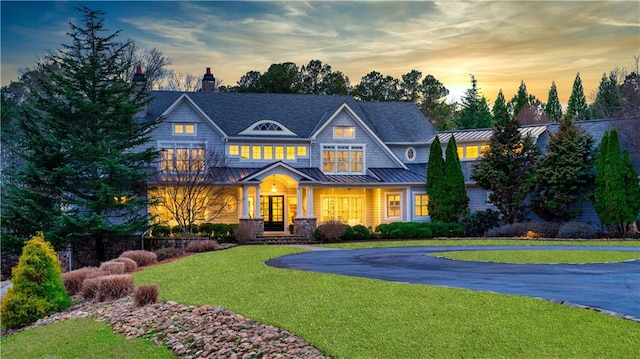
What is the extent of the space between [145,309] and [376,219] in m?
26.0

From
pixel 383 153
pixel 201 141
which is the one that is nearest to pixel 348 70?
pixel 383 153

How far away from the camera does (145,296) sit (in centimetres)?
1352

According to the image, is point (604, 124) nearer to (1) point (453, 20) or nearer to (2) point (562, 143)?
(2) point (562, 143)

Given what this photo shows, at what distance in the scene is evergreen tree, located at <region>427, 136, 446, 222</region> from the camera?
118 ft

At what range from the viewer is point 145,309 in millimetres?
12977

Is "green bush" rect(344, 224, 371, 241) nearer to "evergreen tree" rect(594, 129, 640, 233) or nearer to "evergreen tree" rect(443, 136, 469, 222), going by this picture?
"evergreen tree" rect(443, 136, 469, 222)

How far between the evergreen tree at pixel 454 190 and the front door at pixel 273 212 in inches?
361

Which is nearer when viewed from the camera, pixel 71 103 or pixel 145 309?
pixel 145 309

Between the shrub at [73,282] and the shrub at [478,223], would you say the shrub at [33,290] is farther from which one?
the shrub at [478,223]

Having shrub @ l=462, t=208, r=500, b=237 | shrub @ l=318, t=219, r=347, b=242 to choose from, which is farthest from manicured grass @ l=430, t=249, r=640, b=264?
shrub @ l=462, t=208, r=500, b=237

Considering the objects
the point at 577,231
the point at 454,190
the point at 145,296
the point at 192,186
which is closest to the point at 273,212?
the point at 192,186

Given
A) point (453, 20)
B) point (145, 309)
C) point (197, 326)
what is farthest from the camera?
point (453, 20)

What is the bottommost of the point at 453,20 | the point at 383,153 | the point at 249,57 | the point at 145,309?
the point at 145,309

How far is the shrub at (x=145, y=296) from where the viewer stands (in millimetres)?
13492
